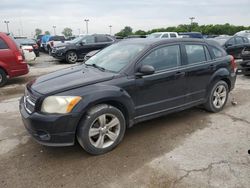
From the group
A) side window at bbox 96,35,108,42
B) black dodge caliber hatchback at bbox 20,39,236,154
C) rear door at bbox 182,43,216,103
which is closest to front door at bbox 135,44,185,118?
black dodge caliber hatchback at bbox 20,39,236,154

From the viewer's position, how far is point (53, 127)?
3182 millimetres

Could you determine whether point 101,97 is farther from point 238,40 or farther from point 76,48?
point 238,40

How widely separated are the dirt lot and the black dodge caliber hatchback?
0.31 meters

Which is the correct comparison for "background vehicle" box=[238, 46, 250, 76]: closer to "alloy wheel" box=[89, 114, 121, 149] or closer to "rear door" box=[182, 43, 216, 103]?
"rear door" box=[182, 43, 216, 103]

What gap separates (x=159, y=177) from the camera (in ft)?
9.88

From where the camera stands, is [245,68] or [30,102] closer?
[30,102]

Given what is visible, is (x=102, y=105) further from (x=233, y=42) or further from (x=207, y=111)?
(x=233, y=42)

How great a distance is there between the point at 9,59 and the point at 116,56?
514cm

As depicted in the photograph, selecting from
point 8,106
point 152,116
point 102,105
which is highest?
point 102,105

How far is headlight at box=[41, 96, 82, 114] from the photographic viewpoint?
3.21 metres

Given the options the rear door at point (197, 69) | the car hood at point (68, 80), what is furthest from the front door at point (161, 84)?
the car hood at point (68, 80)

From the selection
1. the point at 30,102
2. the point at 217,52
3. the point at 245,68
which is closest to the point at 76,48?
the point at 245,68

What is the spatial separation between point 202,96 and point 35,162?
10.6 feet

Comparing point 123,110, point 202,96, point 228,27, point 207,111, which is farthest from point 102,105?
point 228,27
